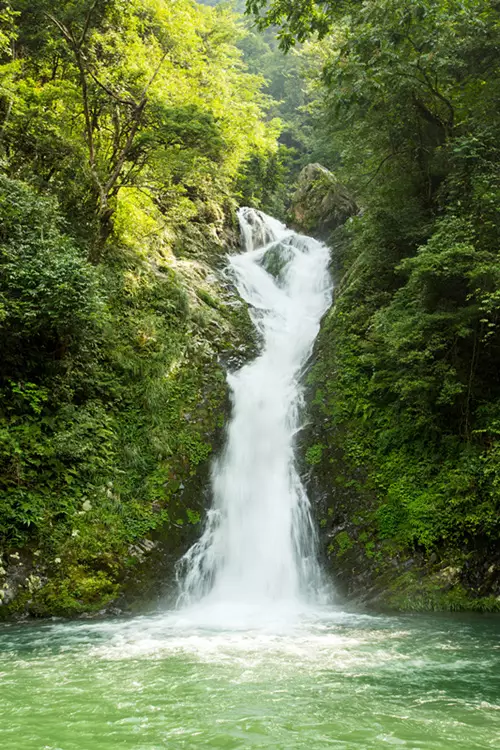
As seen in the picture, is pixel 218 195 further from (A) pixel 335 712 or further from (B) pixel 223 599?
(A) pixel 335 712

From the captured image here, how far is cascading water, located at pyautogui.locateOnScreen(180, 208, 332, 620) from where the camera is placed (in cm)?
856

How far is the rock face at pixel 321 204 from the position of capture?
885 inches

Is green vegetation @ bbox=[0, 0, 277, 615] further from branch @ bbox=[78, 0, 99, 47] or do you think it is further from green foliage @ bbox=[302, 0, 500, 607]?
green foliage @ bbox=[302, 0, 500, 607]

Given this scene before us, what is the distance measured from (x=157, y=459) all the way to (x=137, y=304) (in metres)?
4.66

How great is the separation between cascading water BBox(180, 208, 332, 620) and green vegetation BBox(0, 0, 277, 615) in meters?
0.57

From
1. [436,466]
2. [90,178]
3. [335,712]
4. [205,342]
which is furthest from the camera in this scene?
[205,342]

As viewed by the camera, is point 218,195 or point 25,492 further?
point 218,195

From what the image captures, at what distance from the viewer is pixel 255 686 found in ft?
13.9

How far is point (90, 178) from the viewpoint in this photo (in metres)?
12.3

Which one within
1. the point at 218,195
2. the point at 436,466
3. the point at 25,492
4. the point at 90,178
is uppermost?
the point at 218,195

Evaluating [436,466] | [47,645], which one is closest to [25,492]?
[47,645]

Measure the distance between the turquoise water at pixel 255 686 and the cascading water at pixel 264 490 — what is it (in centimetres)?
189

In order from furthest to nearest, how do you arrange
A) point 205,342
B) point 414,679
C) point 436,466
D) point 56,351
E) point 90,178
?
1. point 205,342
2. point 90,178
3. point 56,351
4. point 436,466
5. point 414,679

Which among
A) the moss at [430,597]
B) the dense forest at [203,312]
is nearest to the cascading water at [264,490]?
the dense forest at [203,312]
